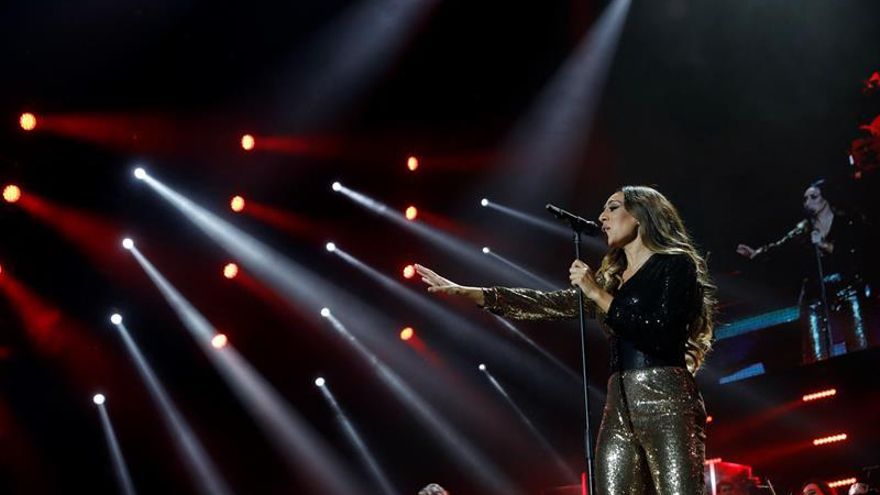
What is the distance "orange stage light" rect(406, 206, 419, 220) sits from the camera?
10.2 m

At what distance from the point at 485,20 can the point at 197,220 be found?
11.7 ft

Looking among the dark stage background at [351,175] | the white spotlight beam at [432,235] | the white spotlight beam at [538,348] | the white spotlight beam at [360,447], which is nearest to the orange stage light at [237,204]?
the dark stage background at [351,175]

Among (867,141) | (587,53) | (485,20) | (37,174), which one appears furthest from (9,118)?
(867,141)

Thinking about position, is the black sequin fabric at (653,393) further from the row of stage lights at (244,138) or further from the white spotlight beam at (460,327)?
the white spotlight beam at (460,327)

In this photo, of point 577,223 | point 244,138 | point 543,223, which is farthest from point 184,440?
point 577,223

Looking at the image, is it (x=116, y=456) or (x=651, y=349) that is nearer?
(x=651, y=349)

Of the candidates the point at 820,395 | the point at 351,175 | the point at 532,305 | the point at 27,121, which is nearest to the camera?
the point at 532,305

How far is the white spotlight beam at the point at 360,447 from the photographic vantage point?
35.8 feet

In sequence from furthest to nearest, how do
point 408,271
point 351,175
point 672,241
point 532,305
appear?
point 408,271 < point 351,175 < point 532,305 < point 672,241

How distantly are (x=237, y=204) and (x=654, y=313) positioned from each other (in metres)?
6.76

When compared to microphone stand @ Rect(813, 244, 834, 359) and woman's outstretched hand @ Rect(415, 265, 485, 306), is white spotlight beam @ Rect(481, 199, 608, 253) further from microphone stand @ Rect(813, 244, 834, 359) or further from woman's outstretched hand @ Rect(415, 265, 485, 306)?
woman's outstretched hand @ Rect(415, 265, 485, 306)

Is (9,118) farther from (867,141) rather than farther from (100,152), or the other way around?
(867,141)

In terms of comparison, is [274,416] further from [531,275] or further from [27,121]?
[27,121]

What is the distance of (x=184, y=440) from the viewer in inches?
384
